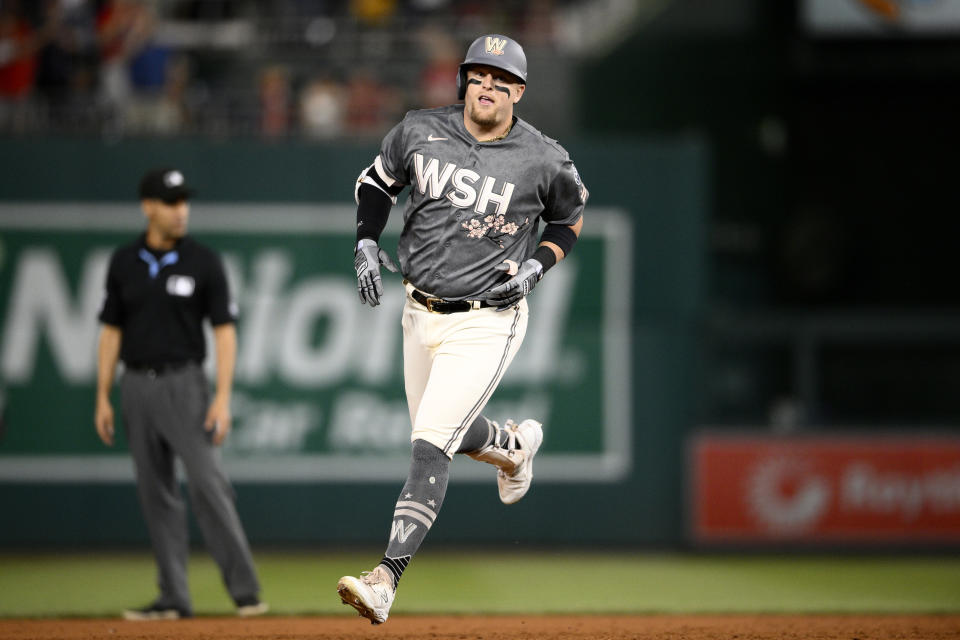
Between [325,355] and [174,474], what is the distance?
3.43m

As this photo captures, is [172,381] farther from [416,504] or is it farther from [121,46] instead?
[121,46]

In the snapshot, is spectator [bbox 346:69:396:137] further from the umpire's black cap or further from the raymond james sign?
the umpire's black cap

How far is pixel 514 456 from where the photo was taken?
609 centimetres

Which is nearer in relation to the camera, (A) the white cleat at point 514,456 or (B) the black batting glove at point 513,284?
(B) the black batting glove at point 513,284

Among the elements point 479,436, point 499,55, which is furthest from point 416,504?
point 499,55

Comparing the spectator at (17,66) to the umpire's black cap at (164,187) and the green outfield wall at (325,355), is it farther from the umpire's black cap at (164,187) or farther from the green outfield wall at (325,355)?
the umpire's black cap at (164,187)

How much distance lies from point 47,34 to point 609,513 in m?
7.40

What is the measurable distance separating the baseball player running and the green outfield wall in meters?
4.66

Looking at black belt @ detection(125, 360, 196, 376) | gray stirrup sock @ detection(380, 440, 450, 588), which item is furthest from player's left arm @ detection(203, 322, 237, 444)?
gray stirrup sock @ detection(380, 440, 450, 588)

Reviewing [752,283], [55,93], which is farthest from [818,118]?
[55,93]

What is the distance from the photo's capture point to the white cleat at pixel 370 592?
4855 mm

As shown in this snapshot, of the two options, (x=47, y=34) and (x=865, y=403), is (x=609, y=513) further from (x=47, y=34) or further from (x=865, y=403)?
(x=47, y=34)

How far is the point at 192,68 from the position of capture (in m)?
14.3

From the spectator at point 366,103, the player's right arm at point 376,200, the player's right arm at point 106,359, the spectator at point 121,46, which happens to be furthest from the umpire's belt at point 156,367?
the spectator at point 121,46
